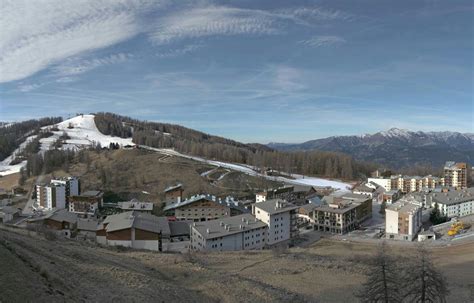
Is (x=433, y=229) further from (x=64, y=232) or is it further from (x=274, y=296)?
(x=64, y=232)

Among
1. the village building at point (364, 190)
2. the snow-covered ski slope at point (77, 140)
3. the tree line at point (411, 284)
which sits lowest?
the village building at point (364, 190)

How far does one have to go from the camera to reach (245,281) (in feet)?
84.9

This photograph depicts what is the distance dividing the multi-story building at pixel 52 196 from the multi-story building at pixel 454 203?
73124mm

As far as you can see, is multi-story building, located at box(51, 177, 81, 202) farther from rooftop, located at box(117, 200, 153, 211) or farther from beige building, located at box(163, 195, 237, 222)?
beige building, located at box(163, 195, 237, 222)

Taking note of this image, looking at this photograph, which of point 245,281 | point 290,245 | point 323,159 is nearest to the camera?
point 245,281

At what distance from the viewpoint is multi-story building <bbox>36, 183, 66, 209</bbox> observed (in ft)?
246

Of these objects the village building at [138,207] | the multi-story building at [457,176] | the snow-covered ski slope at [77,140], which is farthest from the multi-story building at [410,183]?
the snow-covered ski slope at [77,140]

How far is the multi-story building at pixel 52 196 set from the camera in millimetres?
75000

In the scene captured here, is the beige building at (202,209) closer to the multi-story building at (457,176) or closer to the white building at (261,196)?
the white building at (261,196)

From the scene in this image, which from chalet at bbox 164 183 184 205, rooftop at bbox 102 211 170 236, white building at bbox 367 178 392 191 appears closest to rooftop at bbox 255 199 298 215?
rooftop at bbox 102 211 170 236

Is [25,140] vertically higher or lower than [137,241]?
higher

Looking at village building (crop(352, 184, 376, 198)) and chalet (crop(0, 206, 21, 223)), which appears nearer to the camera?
chalet (crop(0, 206, 21, 223))

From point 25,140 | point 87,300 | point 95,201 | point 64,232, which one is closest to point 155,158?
point 95,201

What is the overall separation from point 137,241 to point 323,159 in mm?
104673
